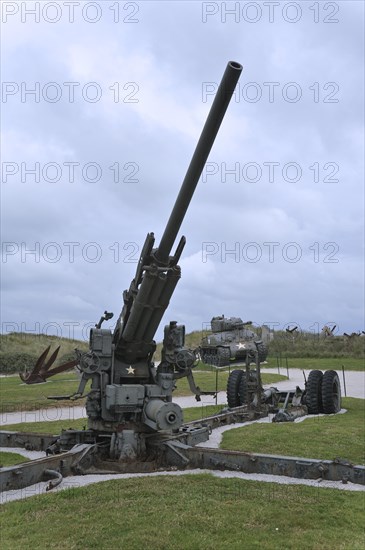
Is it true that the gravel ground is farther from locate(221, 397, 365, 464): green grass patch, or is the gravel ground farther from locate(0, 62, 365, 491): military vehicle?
locate(221, 397, 365, 464): green grass patch

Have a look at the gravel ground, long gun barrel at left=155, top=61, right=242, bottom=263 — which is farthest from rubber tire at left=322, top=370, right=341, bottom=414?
long gun barrel at left=155, top=61, right=242, bottom=263

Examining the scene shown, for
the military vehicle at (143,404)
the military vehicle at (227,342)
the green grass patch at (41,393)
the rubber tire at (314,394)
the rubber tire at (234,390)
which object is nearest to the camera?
the military vehicle at (143,404)

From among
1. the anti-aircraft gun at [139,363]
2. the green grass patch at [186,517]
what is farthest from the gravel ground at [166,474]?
the anti-aircraft gun at [139,363]

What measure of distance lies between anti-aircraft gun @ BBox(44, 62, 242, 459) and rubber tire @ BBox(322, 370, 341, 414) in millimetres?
5718

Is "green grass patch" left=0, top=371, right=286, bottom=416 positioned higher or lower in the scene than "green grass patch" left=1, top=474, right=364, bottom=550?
higher

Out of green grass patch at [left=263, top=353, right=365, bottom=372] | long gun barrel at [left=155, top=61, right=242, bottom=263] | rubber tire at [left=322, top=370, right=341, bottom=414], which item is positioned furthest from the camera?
green grass patch at [left=263, top=353, right=365, bottom=372]

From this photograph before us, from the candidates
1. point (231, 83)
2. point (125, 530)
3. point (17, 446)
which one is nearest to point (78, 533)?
point (125, 530)

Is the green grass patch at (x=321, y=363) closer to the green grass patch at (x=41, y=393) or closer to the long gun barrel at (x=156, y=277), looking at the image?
the green grass patch at (x=41, y=393)

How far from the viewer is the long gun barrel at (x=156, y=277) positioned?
6055mm

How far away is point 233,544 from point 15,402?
12906 mm

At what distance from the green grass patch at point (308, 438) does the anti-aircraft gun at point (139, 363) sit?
1.69m

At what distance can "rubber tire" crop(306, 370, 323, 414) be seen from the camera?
43.0 ft

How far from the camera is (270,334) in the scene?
34.1m

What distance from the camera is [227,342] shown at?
82.2ft
